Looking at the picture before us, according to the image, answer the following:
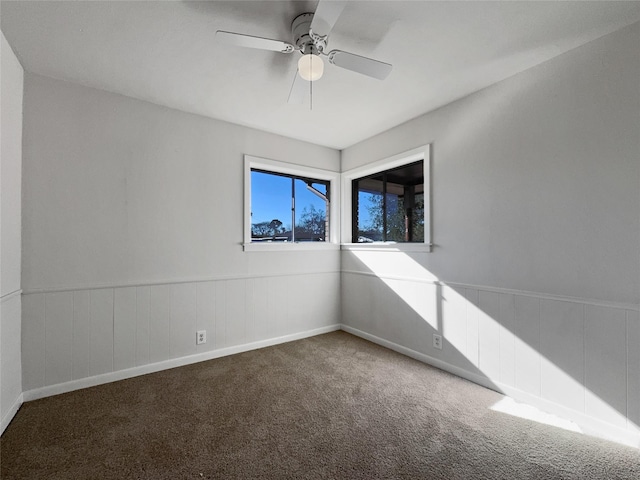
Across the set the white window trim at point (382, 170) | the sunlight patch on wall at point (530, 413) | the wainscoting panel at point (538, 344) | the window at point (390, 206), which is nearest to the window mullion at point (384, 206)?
the window at point (390, 206)

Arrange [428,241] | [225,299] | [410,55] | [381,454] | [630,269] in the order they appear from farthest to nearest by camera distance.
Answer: [225,299] → [428,241] → [410,55] → [630,269] → [381,454]

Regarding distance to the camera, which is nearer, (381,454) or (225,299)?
(381,454)

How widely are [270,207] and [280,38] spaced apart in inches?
79.6

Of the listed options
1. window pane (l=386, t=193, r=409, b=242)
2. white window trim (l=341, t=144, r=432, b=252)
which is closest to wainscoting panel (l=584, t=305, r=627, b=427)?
white window trim (l=341, t=144, r=432, b=252)

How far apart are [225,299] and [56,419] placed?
150cm

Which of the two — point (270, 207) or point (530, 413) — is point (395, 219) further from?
point (530, 413)

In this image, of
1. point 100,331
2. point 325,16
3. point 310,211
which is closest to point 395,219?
point 310,211

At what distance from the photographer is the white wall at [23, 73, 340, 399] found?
2324 millimetres

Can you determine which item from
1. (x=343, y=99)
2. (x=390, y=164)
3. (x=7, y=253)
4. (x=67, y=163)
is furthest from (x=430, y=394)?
(x=67, y=163)

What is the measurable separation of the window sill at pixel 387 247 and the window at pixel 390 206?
14 centimetres

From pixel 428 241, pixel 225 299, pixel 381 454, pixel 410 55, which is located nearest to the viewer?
pixel 381 454

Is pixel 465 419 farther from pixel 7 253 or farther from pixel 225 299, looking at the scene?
pixel 7 253

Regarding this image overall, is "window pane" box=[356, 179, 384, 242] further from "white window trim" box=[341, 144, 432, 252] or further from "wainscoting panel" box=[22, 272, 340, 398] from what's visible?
"wainscoting panel" box=[22, 272, 340, 398]

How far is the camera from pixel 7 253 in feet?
6.52
